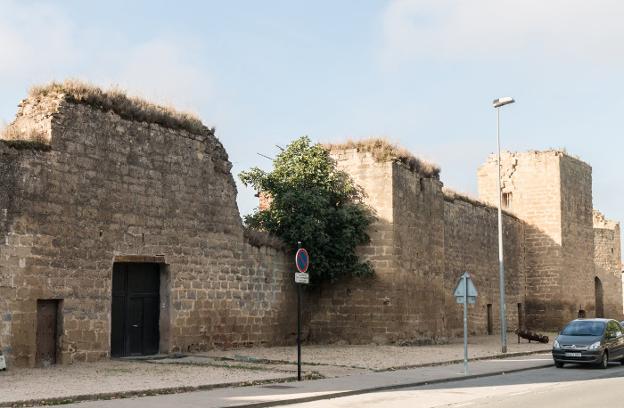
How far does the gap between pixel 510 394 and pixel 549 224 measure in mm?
27881

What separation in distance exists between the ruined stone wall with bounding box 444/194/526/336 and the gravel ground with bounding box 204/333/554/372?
5805 mm

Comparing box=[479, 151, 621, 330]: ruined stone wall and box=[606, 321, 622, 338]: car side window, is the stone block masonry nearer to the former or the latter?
box=[606, 321, 622, 338]: car side window

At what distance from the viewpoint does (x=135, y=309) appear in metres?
19.9

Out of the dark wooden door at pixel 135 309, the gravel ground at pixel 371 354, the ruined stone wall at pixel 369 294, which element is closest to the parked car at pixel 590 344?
the gravel ground at pixel 371 354

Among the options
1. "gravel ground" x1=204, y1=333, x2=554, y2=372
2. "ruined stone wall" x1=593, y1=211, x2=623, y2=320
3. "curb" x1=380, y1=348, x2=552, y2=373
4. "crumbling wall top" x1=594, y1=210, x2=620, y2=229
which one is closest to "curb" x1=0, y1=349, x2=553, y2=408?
"curb" x1=380, y1=348, x2=552, y2=373

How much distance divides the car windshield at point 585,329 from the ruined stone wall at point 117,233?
8.70 metres

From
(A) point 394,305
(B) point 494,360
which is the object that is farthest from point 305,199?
(B) point 494,360

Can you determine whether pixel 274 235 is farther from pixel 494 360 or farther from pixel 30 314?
pixel 30 314

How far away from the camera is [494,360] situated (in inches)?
858

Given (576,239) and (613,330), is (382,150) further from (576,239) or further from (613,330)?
(576,239)

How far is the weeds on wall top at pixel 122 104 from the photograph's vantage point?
18383 millimetres

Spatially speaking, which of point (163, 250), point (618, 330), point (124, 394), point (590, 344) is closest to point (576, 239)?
point (618, 330)

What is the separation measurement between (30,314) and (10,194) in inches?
103

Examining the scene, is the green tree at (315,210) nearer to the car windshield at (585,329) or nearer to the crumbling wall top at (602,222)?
the car windshield at (585,329)
